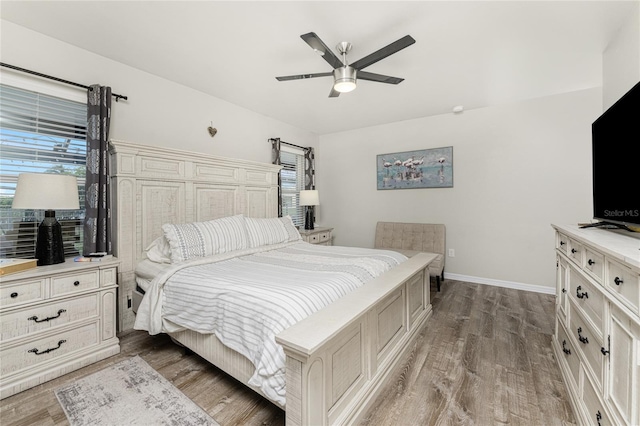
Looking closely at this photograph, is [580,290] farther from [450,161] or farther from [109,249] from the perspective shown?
[109,249]

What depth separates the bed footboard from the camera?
3.76 ft

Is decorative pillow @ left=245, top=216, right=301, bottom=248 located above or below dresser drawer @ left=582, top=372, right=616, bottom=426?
above

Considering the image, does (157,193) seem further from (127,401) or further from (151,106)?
(127,401)

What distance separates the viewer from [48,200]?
1835 mm

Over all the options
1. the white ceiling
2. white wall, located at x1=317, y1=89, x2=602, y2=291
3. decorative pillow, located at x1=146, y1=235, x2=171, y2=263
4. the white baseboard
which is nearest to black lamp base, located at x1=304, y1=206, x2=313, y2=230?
white wall, located at x1=317, y1=89, x2=602, y2=291

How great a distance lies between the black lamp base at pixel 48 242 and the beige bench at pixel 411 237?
11.6 ft

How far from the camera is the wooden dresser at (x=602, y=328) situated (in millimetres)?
945

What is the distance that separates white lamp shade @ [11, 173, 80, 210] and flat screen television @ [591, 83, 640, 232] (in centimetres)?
337

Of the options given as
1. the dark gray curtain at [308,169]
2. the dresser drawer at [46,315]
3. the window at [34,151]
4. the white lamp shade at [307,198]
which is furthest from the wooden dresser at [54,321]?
the dark gray curtain at [308,169]

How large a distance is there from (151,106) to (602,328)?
12.4 ft

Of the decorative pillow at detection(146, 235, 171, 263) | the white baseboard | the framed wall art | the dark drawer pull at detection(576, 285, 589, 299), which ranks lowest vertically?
the white baseboard

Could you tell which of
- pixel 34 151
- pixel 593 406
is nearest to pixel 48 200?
pixel 34 151

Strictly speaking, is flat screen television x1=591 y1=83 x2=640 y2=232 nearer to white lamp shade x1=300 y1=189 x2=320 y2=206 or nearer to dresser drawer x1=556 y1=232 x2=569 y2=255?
dresser drawer x1=556 y1=232 x2=569 y2=255

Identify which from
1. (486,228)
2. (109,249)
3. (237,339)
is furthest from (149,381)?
(486,228)
